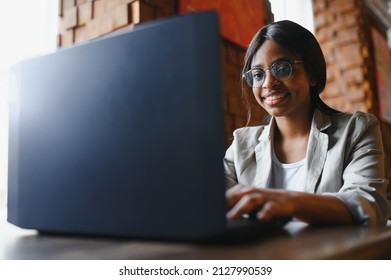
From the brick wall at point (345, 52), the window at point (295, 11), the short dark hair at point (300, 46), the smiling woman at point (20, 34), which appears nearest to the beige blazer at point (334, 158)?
the short dark hair at point (300, 46)

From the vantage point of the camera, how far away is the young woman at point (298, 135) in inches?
35.4

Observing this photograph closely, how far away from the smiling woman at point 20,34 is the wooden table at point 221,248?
471 millimetres

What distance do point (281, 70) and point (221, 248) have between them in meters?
0.78

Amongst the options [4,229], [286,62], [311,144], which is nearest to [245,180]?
[311,144]

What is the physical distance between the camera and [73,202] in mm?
409

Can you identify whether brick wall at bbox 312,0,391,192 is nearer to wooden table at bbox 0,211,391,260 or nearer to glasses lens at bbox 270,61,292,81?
glasses lens at bbox 270,61,292,81

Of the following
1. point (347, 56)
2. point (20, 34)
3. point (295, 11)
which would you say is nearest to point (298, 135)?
point (20, 34)

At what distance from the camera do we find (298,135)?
1.10m

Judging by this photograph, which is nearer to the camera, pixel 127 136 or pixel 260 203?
pixel 127 136

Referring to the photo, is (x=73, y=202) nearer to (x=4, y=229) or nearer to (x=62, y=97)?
(x=62, y=97)

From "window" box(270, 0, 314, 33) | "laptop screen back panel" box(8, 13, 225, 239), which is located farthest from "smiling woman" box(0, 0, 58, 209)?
"window" box(270, 0, 314, 33)

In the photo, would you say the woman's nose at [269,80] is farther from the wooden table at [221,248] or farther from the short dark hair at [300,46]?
the wooden table at [221,248]

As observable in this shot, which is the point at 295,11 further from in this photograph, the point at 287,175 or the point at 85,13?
the point at 287,175
